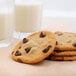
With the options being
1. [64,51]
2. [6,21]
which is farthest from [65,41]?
[6,21]

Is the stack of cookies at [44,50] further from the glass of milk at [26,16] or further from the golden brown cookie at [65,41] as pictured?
the glass of milk at [26,16]

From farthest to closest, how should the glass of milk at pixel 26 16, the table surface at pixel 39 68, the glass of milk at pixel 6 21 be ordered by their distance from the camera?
the glass of milk at pixel 26 16
the glass of milk at pixel 6 21
the table surface at pixel 39 68

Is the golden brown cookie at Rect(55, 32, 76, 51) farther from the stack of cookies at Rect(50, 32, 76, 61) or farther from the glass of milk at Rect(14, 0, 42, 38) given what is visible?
the glass of milk at Rect(14, 0, 42, 38)

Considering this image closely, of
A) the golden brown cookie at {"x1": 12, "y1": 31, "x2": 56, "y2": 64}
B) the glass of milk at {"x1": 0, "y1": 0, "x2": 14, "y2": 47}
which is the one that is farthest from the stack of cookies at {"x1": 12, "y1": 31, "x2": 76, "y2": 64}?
the glass of milk at {"x1": 0, "y1": 0, "x2": 14, "y2": 47}

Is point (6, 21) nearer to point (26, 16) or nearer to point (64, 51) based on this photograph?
point (26, 16)

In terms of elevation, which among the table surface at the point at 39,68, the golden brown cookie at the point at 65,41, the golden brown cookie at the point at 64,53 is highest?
the golden brown cookie at the point at 65,41

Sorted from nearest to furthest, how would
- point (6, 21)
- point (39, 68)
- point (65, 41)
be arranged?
point (39, 68) < point (65, 41) < point (6, 21)

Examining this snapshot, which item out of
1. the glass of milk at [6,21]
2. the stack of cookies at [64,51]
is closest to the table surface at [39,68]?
the stack of cookies at [64,51]
